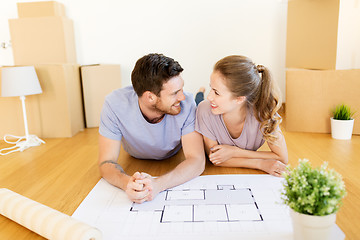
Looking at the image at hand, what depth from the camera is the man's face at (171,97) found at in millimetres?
1202

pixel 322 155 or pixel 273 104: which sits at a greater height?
pixel 273 104

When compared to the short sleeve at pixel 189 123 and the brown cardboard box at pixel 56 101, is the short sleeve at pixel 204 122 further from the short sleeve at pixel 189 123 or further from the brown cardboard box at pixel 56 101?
the brown cardboard box at pixel 56 101

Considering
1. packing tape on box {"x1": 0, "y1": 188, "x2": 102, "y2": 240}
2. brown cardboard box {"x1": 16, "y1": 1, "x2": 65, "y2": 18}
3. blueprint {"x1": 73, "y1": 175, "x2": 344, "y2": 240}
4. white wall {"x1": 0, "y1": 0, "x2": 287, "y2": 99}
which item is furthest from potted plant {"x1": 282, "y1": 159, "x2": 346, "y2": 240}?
brown cardboard box {"x1": 16, "y1": 1, "x2": 65, "y2": 18}

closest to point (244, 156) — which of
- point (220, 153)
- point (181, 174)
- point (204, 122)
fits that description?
point (220, 153)

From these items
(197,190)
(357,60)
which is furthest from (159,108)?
(357,60)

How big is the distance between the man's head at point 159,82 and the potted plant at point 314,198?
2.07ft

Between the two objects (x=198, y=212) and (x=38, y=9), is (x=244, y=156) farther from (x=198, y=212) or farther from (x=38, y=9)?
(x=38, y=9)

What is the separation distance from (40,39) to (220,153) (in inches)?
68.4

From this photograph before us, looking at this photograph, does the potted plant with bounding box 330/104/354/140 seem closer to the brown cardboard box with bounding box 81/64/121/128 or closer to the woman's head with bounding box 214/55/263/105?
the woman's head with bounding box 214/55/263/105

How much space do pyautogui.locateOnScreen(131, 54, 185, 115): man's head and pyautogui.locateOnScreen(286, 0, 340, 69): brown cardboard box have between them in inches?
45.8

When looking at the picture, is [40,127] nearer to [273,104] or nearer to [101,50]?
[101,50]

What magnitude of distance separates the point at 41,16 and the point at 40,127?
34.5 inches

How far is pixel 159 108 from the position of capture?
4.10 feet

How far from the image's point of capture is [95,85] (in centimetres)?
232
